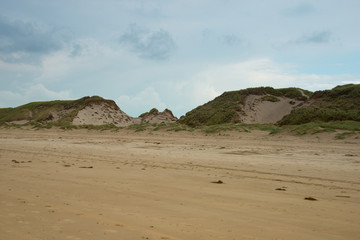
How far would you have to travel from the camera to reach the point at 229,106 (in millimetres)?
38906

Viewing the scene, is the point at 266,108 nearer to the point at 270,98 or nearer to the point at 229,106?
the point at 270,98

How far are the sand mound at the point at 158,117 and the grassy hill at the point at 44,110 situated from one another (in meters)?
6.56

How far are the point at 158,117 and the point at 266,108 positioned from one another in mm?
13551

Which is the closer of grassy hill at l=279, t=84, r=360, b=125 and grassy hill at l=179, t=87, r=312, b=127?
grassy hill at l=279, t=84, r=360, b=125

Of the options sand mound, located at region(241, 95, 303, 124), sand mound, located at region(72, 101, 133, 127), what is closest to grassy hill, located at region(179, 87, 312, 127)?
sand mound, located at region(241, 95, 303, 124)

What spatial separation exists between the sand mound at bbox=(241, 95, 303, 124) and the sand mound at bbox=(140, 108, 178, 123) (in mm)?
9617

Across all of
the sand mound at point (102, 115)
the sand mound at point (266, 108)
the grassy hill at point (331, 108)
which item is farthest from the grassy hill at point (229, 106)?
the sand mound at point (102, 115)

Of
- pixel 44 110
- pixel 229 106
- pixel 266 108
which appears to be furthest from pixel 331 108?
pixel 44 110

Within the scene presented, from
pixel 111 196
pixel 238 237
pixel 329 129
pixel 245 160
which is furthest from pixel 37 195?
pixel 329 129

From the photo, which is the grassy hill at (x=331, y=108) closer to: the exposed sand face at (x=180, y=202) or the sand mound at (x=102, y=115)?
the exposed sand face at (x=180, y=202)

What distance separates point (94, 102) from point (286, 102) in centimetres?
2454

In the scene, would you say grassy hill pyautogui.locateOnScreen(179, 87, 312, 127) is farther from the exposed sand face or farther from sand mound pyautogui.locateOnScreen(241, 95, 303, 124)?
the exposed sand face

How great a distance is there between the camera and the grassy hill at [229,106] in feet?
119

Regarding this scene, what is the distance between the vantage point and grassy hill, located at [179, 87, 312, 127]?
36188 mm
